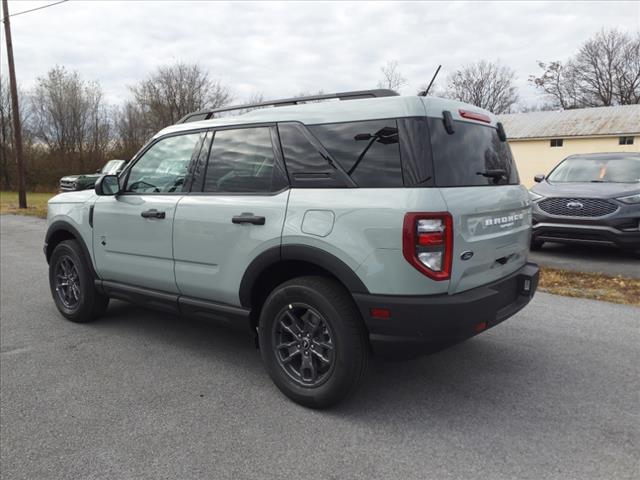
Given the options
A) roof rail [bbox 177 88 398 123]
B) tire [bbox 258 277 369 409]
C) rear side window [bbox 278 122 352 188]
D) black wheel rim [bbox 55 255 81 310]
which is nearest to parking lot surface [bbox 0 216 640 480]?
tire [bbox 258 277 369 409]

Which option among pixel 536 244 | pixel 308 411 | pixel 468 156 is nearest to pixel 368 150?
pixel 468 156

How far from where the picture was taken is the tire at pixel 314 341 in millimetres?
2816

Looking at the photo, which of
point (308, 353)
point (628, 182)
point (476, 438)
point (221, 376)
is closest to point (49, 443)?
point (221, 376)

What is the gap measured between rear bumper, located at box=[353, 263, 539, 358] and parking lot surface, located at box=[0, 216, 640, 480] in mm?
515

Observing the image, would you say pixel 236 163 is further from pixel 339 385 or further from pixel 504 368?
pixel 504 368

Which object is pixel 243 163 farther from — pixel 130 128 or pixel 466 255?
pixel 130 128

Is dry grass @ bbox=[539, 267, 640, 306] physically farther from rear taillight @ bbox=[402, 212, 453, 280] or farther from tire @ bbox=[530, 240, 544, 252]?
rear taillight @ bbox=[402, 212, 453, 280]

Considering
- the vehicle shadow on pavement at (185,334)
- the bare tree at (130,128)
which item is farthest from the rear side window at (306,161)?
the bare tree at (130,128)

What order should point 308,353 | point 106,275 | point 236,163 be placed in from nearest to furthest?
point 308,353
point 236,163
point 106,275

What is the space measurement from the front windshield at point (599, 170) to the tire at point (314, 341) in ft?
24.6

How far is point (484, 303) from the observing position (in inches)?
110

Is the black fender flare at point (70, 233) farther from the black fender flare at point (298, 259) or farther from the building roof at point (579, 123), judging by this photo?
the building roof at point (579, 123)

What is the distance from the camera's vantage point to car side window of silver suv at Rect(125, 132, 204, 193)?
3.82 m

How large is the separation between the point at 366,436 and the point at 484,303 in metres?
1.03
